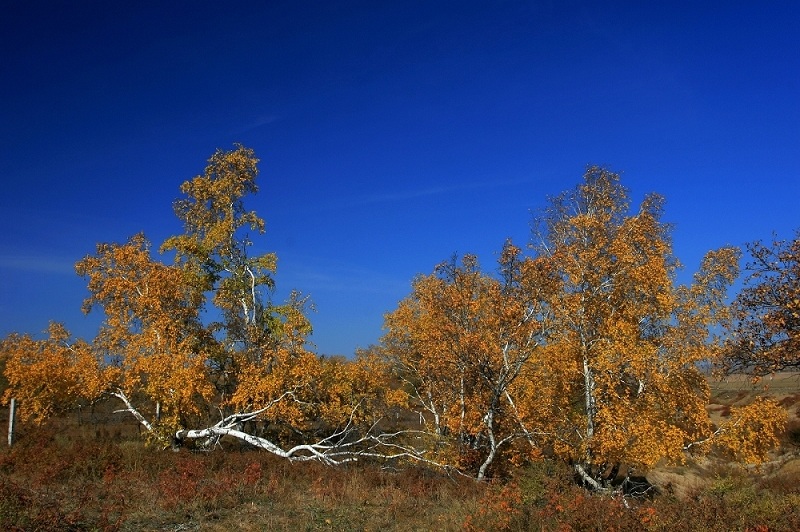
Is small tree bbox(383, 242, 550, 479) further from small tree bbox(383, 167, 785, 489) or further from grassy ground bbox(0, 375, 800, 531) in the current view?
grassy ground bbox(0, 375, 800, 531)

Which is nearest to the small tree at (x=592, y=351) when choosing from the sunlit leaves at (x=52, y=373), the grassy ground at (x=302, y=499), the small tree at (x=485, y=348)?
the small tree at (x=485, y=348)

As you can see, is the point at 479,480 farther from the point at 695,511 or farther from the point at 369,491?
the point at 695,511

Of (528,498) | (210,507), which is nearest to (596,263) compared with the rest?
(528,498)

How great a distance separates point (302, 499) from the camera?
47.3 ft

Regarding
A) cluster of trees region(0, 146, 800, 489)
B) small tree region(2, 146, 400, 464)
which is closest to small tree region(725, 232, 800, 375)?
cluster of trees region(0, 146, 800, 489)

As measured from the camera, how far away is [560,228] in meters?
22.2

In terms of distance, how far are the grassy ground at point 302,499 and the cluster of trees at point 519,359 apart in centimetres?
205

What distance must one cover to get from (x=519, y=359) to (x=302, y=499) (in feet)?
27.7

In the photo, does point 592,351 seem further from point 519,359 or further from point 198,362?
point 198,362

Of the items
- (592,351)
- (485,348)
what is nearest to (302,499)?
(485,348)

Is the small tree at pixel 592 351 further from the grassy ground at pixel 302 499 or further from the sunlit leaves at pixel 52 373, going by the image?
the sunlit leaves at pixel 52 373

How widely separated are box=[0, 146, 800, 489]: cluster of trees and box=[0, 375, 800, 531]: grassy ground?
205 cm

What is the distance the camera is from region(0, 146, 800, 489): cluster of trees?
1773 cm

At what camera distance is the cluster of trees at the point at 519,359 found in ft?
58.2
